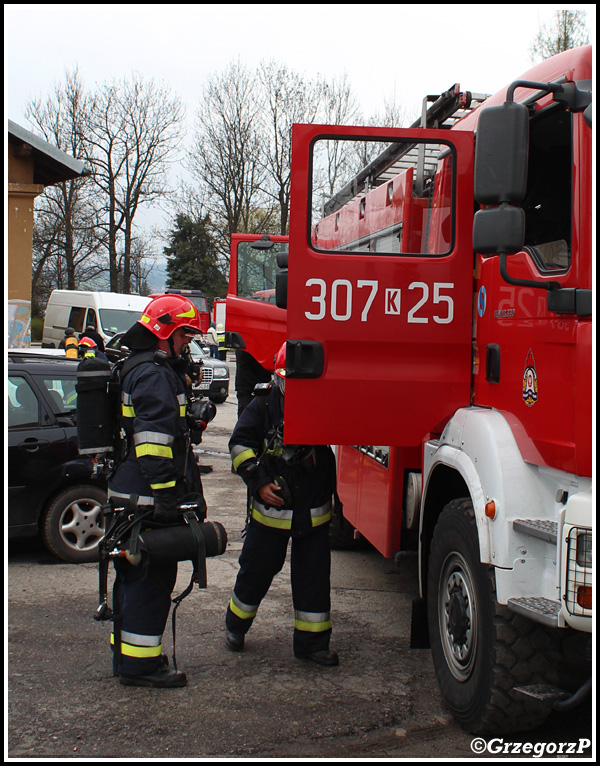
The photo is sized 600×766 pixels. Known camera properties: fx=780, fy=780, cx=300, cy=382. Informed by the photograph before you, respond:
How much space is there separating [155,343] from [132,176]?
36.5 m

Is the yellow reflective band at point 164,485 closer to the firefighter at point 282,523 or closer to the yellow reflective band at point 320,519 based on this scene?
the firefighter at point 282,523

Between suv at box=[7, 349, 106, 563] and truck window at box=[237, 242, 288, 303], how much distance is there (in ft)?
10.3

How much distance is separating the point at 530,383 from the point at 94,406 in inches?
90.9

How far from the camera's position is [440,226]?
3844 millimetres

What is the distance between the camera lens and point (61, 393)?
21.1 feet

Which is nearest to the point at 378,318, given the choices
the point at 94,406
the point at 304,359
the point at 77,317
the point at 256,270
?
the point at 304,359

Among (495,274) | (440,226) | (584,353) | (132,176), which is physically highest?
(132,176)

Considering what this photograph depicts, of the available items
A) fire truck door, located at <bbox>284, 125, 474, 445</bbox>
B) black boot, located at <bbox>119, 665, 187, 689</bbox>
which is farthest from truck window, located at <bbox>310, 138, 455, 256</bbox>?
black boot, located at <bbox>119, 665, 187, 689</bbox>

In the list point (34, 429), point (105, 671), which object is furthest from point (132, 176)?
point (105, 671)

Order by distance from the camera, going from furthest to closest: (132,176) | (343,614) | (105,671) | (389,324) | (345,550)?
(132,176)
(345,550)
(343,614)
(105,671)
(389,324)

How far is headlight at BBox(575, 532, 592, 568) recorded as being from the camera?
8.72 feet

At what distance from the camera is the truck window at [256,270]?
899cm

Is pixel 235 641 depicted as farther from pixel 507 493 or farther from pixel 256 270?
pixel 256 270

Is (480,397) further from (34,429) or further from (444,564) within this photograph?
(34,429)
